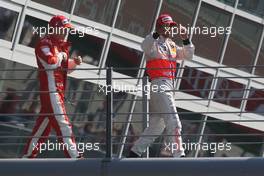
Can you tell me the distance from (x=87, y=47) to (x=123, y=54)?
75 cm

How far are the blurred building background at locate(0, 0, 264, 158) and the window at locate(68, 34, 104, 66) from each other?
2 cm

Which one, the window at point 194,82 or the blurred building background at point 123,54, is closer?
the blurred building background at point 123,54

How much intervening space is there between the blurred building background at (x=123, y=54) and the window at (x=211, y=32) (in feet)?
0.06

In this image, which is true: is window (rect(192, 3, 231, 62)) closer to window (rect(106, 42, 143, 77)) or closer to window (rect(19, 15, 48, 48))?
window (rect(106, 42, 143, 77))

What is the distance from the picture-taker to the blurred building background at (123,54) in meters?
13.1

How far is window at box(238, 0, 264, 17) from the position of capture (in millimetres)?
15508

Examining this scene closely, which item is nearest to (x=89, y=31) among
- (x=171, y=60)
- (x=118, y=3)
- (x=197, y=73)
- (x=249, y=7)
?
(x=118, y=3)

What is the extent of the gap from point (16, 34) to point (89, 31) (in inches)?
49.0

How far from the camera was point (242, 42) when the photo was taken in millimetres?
15633

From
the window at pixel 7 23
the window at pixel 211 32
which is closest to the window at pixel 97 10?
the window at pixel 7 23

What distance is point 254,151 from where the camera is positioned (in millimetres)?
15820

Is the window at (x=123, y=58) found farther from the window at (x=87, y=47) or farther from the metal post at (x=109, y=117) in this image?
the metal post at (x=109, y=117)

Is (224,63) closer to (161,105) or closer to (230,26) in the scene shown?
(230,26)

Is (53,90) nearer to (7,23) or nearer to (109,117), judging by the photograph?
(109,117)
